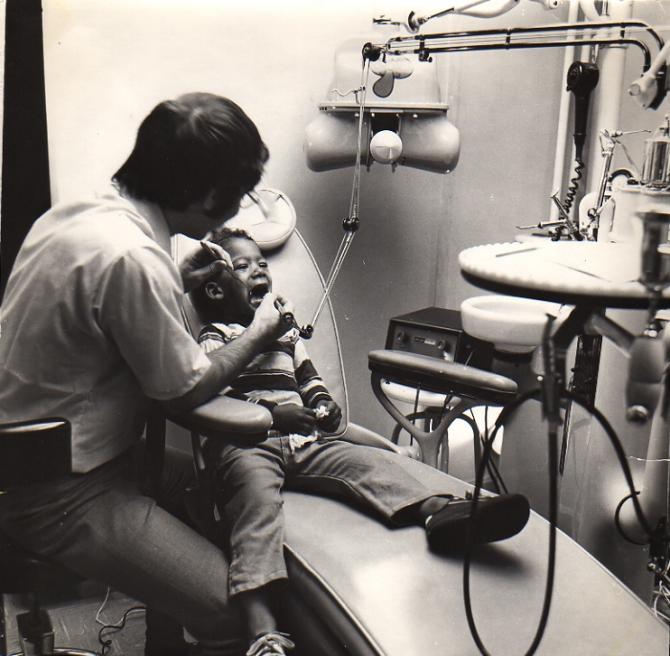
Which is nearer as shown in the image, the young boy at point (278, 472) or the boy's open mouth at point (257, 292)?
the young boy at point (278, 472)

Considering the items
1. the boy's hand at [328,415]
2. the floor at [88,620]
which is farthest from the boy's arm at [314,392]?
the floor at [88,620]

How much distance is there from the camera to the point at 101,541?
1.22 meters

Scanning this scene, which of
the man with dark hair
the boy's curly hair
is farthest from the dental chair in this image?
the boy's curly hair

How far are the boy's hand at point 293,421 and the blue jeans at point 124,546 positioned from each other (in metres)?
0.32

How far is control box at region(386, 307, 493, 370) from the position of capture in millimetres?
1963

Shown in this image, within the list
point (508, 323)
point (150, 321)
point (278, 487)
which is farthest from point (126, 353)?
point (508, 323)

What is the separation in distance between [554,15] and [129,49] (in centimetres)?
120

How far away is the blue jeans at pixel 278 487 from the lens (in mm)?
1243

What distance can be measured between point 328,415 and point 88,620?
2.72ft

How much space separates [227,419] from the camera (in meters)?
1.21

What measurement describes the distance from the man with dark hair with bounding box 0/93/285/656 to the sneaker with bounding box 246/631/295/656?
0.06 m

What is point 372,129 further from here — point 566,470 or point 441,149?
point 566,470

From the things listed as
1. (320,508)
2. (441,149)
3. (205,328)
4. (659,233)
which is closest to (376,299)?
(441,149)

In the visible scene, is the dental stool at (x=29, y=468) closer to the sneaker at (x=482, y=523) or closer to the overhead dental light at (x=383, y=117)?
the sneaker at (x=482, y=523)
